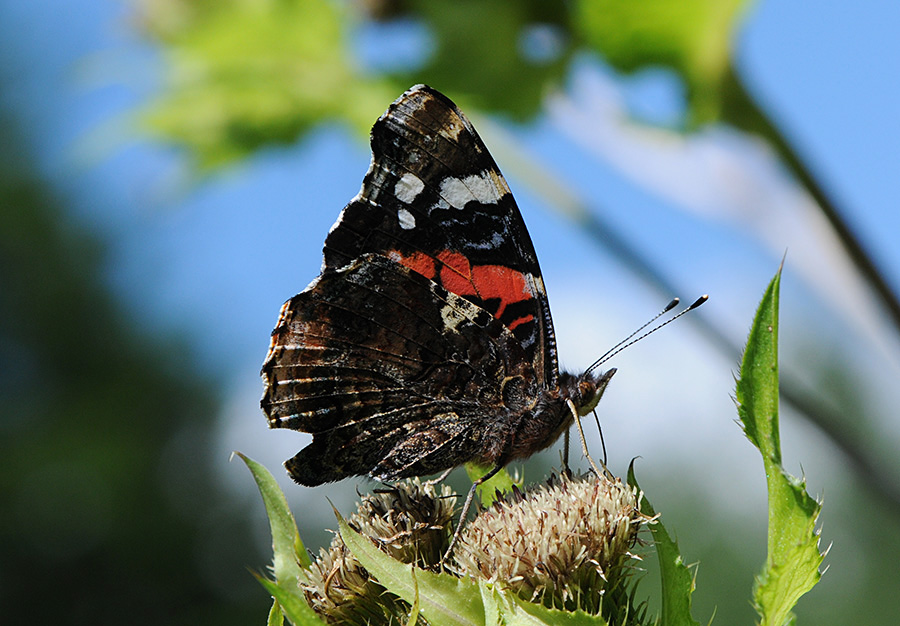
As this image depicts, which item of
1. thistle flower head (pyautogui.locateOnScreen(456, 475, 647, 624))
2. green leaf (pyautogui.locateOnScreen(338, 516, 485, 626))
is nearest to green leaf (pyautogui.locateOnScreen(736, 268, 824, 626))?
thistle flower head (pyautogui.locateOnScreen(456, 475, 647, 624))

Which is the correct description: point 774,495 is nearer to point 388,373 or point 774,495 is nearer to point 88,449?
point 388,373

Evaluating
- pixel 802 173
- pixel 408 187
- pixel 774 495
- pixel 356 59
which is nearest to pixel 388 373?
pixel 408 187

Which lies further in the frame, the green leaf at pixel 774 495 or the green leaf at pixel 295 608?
the green leaf at pixel 295 608

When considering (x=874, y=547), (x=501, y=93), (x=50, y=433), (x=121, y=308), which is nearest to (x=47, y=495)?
(x=50, y=433)

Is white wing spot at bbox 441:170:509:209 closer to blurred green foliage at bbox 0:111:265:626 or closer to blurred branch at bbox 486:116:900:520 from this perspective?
blurred branch at bbox 486:116:900:520

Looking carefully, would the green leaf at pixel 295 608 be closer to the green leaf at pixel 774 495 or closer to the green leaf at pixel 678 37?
the green leaf at pixel 774 495

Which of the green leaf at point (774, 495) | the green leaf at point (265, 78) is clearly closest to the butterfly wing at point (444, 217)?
the green leaf at point (774, 495)

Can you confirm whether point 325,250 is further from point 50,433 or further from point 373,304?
point 50,433
